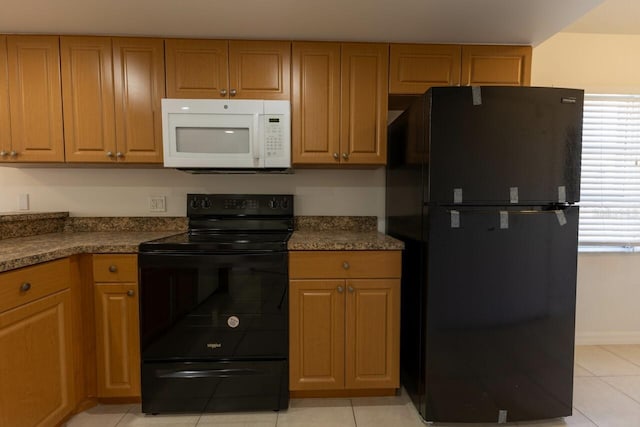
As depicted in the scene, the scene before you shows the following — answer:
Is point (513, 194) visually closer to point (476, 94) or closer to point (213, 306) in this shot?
point (476, 94)

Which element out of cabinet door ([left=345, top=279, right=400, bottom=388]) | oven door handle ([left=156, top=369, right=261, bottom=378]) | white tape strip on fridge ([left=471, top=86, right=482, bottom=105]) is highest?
white tape strip on fridge ([left=471, top=86, right=482, bottom=105])

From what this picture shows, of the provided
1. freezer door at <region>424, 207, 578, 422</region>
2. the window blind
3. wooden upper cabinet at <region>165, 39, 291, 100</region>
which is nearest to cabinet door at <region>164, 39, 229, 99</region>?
wooden upper cabinet at <region>165, 39, 291, 100</region>

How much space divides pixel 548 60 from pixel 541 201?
1.45m

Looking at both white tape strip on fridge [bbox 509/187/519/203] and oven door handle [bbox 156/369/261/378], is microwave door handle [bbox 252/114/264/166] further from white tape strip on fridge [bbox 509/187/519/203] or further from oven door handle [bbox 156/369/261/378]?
white tape strip on fridge [bbox 509/187/519/203]

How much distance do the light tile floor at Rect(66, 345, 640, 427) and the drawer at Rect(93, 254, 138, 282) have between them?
2.33 feet

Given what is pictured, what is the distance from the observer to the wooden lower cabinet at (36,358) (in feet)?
3.80

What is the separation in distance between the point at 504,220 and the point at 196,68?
72.6 inches

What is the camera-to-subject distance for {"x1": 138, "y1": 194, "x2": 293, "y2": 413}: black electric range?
59.6 inches

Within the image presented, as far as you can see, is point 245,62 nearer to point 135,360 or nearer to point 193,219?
point 193,219

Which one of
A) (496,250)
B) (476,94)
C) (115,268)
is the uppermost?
(476,94)

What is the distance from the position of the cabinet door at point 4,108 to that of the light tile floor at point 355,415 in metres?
1.54

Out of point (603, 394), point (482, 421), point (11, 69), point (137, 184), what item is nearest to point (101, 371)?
point (137, 184)

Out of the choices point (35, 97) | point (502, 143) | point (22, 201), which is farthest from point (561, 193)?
point (22, 201)

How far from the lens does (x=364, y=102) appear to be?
1808 mm
